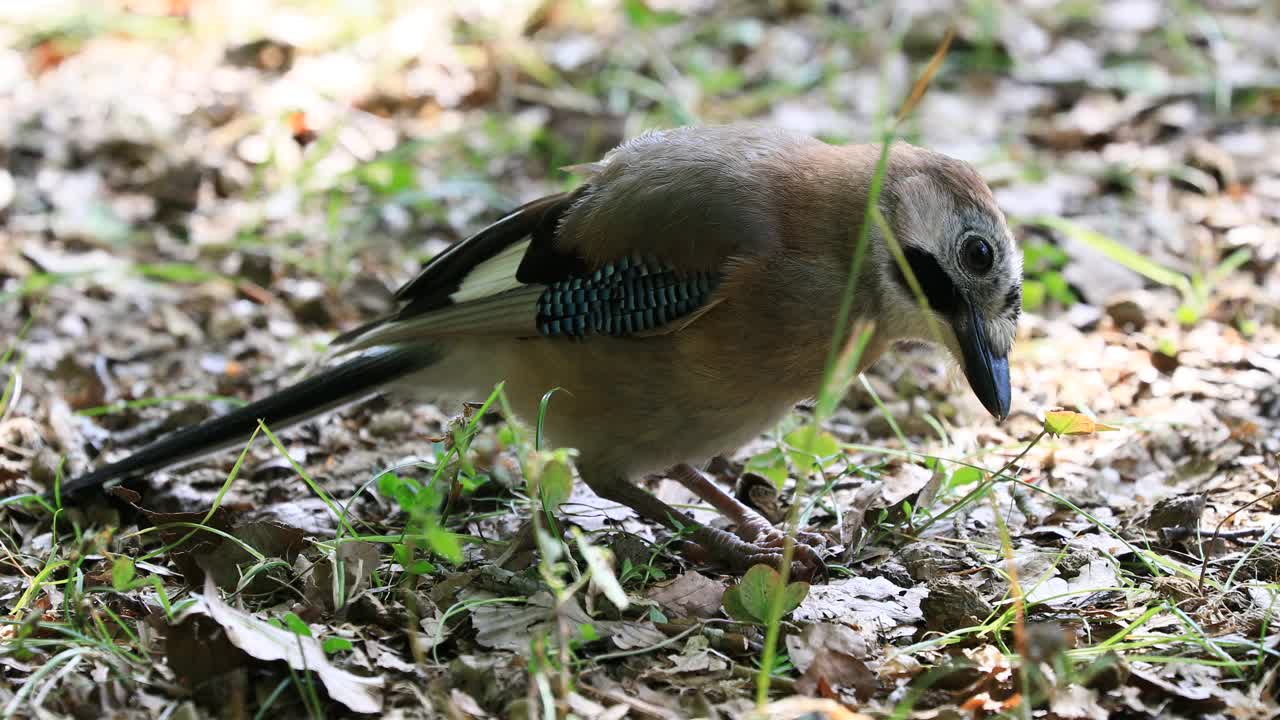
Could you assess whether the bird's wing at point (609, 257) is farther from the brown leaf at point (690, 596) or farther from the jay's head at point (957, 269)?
the brown leaf at point (690, 596)

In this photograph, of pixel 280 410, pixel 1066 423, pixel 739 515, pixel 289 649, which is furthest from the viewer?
pixel 280 410

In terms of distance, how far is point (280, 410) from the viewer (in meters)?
4.42

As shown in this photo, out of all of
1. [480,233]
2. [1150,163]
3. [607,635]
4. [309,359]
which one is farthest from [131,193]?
[1150,163]

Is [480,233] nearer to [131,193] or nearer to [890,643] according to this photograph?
[890,643]

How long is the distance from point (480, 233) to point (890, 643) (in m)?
2.04

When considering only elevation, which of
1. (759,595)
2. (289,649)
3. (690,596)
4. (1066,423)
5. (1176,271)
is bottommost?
(1176,271)

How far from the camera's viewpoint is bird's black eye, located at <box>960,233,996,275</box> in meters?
3.85

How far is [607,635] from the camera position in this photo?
328cm

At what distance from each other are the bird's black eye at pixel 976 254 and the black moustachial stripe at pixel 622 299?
0.73 metres

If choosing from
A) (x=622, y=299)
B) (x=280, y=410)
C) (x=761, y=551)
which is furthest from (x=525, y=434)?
(x=280, y=410)

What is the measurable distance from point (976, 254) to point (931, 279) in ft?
0.49

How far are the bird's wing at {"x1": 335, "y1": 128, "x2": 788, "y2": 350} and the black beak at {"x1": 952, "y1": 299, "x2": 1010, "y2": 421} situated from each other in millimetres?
632

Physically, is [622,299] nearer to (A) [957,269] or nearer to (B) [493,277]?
(B) [493,277]

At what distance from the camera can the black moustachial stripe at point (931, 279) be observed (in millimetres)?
3883
